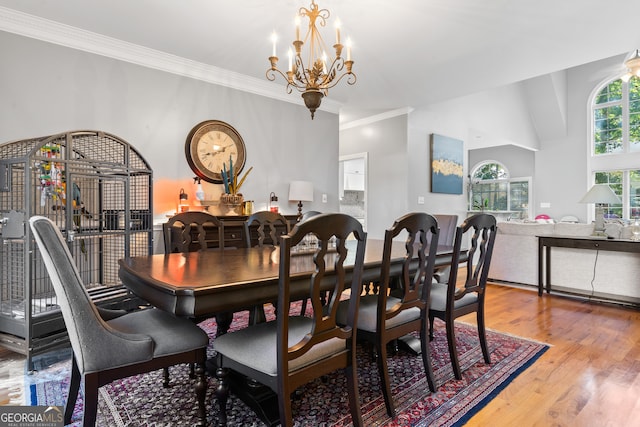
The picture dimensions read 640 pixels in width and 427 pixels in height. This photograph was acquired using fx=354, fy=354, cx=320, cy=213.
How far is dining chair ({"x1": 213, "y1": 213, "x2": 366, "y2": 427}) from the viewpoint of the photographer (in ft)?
4.15

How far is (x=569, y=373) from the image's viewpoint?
218 cm

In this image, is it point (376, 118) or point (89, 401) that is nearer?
point (89, 401)

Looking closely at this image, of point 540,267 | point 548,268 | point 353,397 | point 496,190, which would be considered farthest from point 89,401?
point 496,190

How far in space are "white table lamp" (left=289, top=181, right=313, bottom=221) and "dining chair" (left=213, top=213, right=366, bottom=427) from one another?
3.02m

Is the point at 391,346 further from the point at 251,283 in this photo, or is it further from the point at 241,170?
the point at 241,170

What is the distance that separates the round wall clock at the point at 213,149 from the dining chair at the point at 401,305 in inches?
104

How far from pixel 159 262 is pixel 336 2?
229 centimetres

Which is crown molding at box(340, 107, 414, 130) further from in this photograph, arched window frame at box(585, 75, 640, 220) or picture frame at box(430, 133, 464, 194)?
arched window frame at box(585, 75, 640, 220)

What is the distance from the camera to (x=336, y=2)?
273 cm

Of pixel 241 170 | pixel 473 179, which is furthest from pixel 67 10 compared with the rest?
pixel 473 179

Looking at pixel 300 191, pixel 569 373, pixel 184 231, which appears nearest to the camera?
pixel 569 373

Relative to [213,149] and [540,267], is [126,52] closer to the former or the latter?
[213,149]

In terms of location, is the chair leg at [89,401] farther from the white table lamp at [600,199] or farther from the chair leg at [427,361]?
the white table lamp at [600,199]

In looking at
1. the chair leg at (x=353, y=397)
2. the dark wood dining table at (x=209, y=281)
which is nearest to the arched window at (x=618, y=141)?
the dark wood dining table at (x=209, y=281)
